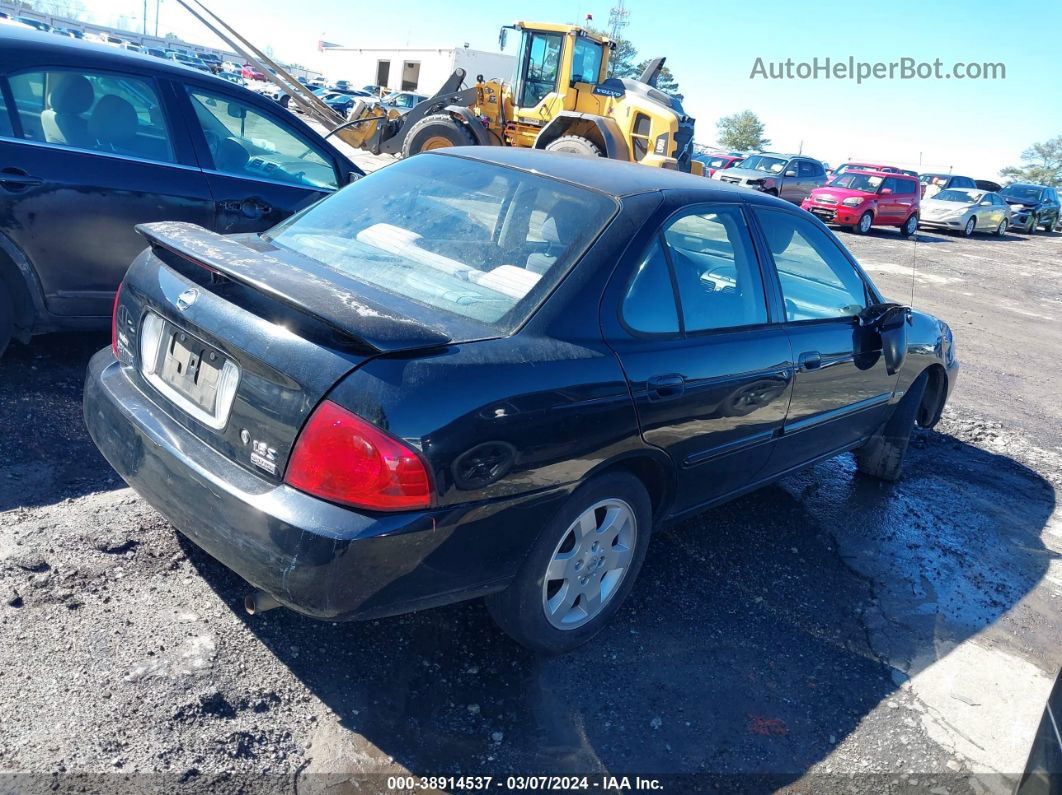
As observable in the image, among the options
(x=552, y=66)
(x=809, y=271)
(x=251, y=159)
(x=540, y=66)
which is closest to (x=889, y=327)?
(x=809, y=271)

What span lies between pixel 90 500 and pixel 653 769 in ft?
8.14

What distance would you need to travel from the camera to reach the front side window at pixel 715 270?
3.13 metres

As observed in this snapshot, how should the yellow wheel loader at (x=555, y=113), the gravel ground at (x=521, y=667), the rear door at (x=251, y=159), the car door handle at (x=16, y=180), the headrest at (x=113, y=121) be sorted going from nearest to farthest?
the gravel ground at (x=521, y=667), the car door handle at (x=16, y=180), the headrest at (x=113, y=121), the rear door at (x=251, y=159), the yellow wheel loader at (x=555, y=113)

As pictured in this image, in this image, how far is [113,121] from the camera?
4.52m

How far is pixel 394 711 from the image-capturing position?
259 cm

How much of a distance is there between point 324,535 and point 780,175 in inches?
924

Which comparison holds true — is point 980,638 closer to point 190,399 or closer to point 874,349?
point 874,349

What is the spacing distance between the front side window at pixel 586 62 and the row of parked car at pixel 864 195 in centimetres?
444

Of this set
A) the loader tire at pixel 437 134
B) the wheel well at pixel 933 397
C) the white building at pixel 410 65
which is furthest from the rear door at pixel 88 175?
the white building at pixel 410 65

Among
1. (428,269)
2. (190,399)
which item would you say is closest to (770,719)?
(428,269)

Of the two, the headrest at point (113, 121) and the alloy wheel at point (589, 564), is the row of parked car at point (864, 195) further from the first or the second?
the alloy wheel at point (589, 564)

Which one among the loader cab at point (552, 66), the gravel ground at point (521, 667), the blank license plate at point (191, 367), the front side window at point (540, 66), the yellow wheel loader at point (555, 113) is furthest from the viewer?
the front side window at point (540, 66)

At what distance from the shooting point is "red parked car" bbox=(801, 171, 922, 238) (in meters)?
21.1

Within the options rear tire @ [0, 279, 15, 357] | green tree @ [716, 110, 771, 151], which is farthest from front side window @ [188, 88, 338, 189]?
green tree @ [716, 110, 771, 151]
